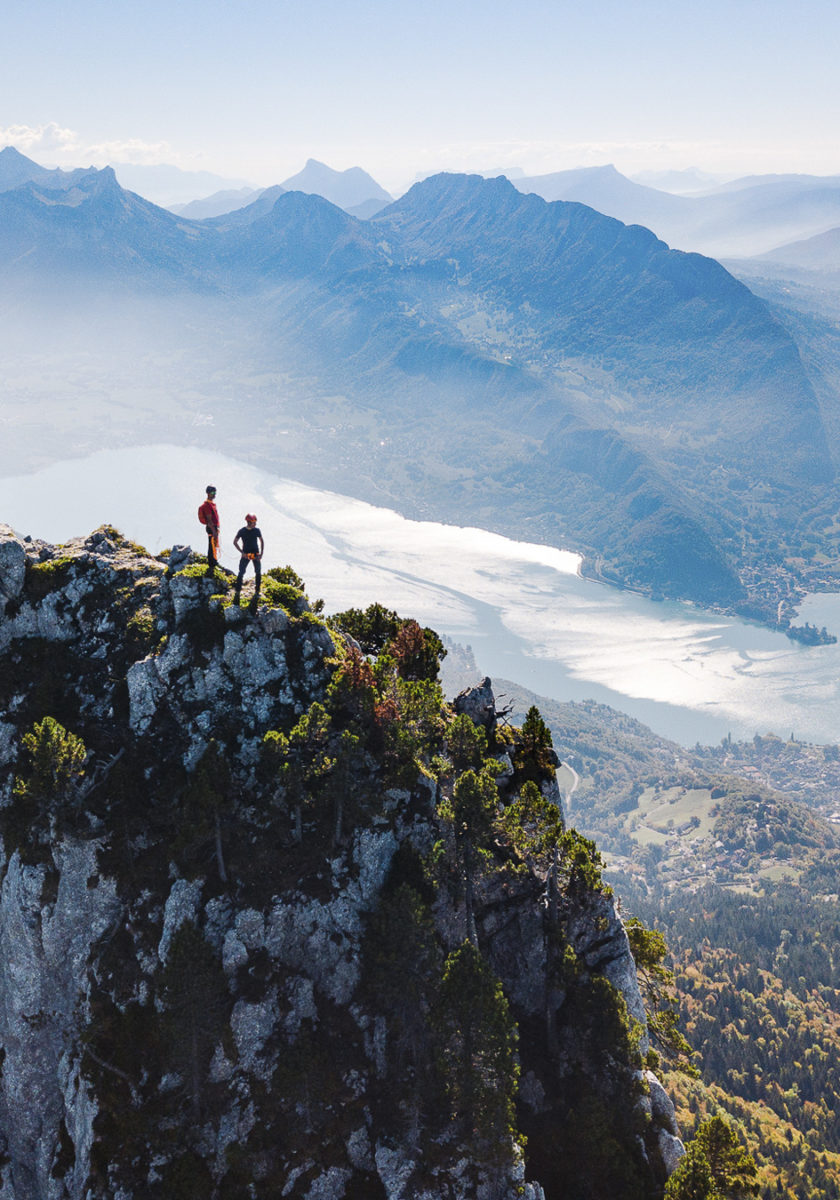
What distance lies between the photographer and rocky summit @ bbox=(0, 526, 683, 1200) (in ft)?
119

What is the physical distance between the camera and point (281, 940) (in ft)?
130

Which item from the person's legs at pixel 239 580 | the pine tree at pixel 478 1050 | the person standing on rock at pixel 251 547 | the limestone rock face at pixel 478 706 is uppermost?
the person standing on rock at pixel 251 547

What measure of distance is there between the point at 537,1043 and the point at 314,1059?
12.6 metres

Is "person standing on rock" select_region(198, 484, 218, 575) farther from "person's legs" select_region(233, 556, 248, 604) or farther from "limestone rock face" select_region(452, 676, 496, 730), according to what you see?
"limestone rock face" select_region(452, 676, 496, 730)

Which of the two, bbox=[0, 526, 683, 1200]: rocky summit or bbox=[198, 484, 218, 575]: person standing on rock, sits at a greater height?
bbox=[198, 484, 218, 575]: person standing on rock

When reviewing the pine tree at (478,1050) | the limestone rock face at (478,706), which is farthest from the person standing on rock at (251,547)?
the pine tree at (478,1050)

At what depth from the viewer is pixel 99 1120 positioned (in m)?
36.8

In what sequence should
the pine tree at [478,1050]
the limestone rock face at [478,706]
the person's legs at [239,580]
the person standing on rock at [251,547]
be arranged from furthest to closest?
the limestone rock face at [478,706] < the person's legs at [239,580] < the person standing on rock at [251,547] < the pine tree at [478,1050]

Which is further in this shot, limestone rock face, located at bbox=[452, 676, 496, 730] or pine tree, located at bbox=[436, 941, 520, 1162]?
limestone rock face, located at bbox=[452, 676, 496, 730]

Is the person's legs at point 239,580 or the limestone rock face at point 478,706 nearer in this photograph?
the person's legs at point 239,580

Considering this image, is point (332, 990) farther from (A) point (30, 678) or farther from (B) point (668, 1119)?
(A) point (30, 678)

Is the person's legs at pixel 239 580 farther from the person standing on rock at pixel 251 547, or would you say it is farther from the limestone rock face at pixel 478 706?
the limestone rock face at pixel 478 706

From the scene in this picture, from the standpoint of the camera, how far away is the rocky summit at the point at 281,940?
36406mm

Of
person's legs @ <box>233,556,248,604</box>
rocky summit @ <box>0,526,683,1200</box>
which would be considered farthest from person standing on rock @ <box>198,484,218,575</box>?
rocky summit @ <box>0,526,683,1200</box>
